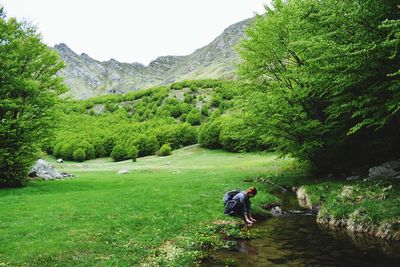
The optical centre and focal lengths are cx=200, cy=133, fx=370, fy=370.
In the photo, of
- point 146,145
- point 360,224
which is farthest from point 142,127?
point 360,224

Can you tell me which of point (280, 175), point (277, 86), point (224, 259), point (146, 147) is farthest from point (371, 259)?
point (146, 147)

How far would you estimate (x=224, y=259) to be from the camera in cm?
1675

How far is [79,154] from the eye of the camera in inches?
4035

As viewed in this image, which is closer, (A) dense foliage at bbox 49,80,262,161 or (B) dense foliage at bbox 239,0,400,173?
(B) dense foliage at bbox 239,0,400,173

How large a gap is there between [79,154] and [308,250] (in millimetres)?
93189

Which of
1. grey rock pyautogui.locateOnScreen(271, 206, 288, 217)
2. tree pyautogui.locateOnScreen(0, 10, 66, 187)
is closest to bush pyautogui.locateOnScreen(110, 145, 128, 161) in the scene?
tree pyautogui.locateOnScreen(0, 10, 66, 187)

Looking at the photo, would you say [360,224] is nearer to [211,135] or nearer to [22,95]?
[22,95]

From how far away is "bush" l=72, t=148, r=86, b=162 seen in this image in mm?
102500

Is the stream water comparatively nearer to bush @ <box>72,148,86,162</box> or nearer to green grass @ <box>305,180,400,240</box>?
green grass @ <box>305,180,400,240</box>

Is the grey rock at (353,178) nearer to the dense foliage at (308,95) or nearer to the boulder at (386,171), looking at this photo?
the boulder at (386,171)

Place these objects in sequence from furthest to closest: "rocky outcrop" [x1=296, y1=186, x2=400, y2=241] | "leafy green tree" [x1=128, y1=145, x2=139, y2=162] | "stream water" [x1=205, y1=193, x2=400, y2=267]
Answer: "leafy green tree" [x1=128, y1=145, x2=139, y2=162] → "rocky outcrop" [x1=296, y1=186, x2=400, y2=241] → "stream water" [x1=205, y1=193, x2=400, y2=267]

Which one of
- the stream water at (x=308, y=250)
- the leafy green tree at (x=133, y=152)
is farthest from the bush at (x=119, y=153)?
the stream water at (x=308, y=250)

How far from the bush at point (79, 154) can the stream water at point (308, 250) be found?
88085mm

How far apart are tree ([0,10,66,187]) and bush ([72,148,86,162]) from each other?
212 feet
